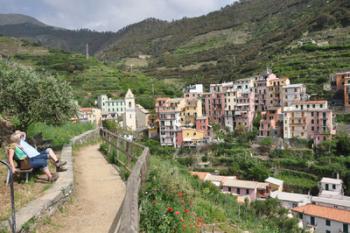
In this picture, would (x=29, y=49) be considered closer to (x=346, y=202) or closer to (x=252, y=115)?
(x=252, y=115)

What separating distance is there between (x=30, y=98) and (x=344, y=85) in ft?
185

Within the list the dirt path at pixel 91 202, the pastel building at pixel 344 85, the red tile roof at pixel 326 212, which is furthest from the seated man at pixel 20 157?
the pastel building at pixel 344 85

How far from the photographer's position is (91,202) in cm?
757

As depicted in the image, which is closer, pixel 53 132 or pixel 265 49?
pixel 53 132

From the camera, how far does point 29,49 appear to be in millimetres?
107750

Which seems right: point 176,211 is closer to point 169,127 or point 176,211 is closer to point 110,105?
point 169,127

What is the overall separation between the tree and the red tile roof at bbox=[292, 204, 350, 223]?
25.8m

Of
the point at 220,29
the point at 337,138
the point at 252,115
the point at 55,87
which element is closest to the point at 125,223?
the point at 55,87

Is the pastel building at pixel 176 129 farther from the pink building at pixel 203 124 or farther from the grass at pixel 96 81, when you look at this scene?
the grass at pixel 96 81

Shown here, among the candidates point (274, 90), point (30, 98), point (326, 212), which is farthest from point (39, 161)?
point (274, 90)

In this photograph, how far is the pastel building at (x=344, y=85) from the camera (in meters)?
57.4

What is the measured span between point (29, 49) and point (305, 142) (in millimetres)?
88621

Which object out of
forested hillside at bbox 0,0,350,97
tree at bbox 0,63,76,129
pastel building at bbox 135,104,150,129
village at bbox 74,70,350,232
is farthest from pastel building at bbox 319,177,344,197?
pastel building at bbox 135,104,150,129

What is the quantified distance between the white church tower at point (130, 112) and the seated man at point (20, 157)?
59.9 meters
